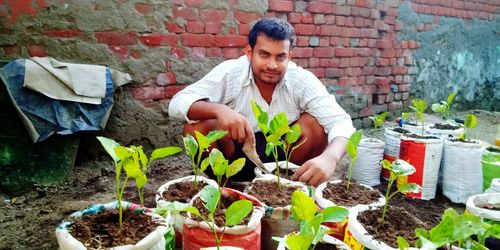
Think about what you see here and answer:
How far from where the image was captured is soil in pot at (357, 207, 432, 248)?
1.16m

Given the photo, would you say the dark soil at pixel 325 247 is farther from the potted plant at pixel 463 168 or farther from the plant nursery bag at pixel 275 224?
the potted plant at pixel 463 168

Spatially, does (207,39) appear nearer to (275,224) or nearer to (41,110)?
(41,110)

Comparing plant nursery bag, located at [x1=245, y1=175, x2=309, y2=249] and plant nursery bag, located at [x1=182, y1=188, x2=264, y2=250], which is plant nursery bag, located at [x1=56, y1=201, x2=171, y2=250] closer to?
plant nursery bag, located at [x1=182, y1=188, x2=264, y2=250]

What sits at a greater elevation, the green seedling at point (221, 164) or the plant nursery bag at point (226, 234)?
the green seedling at point (221, 164)

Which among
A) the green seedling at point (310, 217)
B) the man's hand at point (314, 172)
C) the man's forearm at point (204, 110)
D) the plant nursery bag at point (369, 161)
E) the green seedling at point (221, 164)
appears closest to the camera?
the green seedling at point (310, 217)

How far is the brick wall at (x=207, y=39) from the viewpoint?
2383mm

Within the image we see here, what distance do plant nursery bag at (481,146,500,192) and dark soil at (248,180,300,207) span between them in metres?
1.31

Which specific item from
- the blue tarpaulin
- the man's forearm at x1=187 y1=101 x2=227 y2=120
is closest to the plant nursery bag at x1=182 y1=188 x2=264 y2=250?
the man's forearm at x1=187 y1=101 x2=227 y2=120

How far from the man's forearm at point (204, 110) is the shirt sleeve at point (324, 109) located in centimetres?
54

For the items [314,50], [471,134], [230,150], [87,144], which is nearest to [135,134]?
[87,144]

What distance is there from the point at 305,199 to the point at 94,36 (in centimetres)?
204

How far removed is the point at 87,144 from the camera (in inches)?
102

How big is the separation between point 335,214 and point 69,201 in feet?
5.56

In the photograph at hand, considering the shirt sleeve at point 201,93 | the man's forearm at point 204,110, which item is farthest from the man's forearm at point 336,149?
the shirt sleeve at point 201,93
